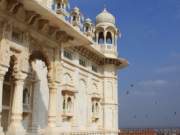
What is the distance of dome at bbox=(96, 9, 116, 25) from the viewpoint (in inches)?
915

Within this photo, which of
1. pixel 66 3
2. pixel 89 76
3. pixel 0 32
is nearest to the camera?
pixel 0 32

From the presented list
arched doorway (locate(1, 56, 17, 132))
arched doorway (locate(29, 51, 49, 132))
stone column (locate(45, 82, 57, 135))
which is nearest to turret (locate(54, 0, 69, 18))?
stone column (locate(45, 82, 57, 135))

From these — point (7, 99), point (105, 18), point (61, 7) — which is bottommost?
point (7, 99)

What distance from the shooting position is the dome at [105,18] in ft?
76.3

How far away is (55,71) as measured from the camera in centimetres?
1130

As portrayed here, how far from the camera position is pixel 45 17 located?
1041 centimetres

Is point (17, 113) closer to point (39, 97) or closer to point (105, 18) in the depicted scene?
point (39, 97)

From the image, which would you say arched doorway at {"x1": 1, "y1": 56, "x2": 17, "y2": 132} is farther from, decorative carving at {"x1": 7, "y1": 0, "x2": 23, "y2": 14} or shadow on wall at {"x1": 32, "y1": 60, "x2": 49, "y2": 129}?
decorative carving at {"x1": 7, "y1": 0, "x2": 23, "y2": 14}

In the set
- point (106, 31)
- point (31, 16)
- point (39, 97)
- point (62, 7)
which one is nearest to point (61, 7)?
point (62, 7)

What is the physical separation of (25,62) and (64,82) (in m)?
7.21

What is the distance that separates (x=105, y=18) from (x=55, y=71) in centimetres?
1268

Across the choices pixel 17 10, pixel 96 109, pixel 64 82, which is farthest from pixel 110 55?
pixel 17 10

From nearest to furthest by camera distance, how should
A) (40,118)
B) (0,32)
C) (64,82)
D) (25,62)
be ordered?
(0,32) < (25,62) < (40,118) < (64,82)

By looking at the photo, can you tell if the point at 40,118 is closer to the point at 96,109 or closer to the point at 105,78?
the point at 96,109
